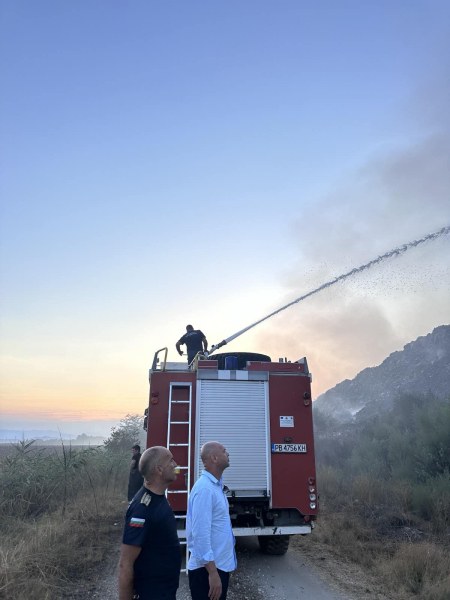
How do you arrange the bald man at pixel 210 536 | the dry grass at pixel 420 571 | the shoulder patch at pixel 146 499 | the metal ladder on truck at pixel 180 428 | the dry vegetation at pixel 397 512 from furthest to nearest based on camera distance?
the metal ladder on truck at pixel 180 428, the dry vegetation at pixel 397 512, the dry grass at pixel 420 571, the bald man at pixel 210 536, the shoulder patch at pixel 146 499

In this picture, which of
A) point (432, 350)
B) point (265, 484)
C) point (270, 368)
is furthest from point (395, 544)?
point (432, 350)

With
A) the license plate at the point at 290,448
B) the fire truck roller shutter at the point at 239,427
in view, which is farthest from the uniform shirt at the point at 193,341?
the license plate at the point at 290,448

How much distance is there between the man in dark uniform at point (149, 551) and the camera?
2674mm

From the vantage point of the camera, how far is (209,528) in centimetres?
330

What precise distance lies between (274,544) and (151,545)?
5.60 m

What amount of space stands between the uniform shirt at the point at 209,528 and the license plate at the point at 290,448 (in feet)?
11.9

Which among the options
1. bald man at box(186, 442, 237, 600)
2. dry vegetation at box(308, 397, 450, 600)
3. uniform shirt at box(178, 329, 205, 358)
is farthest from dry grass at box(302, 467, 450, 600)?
uniform shirt at box(178, 329, 205, 358)

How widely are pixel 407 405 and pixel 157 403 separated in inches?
753

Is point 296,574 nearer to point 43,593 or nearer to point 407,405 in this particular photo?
point 43,593

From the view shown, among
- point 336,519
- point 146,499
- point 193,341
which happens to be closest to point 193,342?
point 193,341

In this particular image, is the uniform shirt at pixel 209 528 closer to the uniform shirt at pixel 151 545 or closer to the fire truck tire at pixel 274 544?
the uniform shirt at pixel 151 545

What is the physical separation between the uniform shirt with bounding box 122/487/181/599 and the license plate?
4388mm

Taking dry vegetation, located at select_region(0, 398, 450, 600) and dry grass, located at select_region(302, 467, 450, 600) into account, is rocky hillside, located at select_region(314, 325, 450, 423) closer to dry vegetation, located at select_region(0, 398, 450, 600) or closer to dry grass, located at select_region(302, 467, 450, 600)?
dry vegetation, located at select_region(0, 398, 450, 600)

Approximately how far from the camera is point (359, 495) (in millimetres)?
11180
